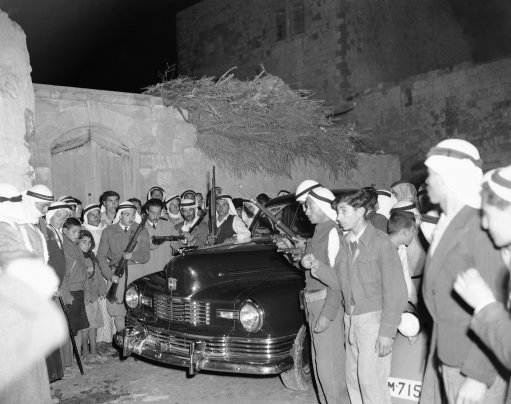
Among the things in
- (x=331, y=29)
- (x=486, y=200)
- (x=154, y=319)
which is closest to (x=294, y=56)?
(x=331, y=29)

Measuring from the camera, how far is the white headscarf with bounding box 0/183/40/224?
3.05 meters

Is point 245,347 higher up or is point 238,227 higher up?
point 238,227

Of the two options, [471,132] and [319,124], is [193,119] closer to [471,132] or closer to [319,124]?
[319,124]

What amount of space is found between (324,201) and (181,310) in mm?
1749

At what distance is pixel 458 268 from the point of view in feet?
7.52

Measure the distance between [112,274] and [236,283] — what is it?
2167 mm

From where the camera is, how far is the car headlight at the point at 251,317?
4125mm

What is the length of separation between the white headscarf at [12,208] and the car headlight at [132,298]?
6.86 feet

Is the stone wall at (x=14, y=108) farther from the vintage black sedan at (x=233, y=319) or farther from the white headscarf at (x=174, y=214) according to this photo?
the white headscarf at (x=174, y=214)

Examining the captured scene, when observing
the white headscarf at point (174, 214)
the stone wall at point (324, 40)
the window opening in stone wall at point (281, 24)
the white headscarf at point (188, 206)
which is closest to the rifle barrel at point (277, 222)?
the white headscarf at point (188, 206)

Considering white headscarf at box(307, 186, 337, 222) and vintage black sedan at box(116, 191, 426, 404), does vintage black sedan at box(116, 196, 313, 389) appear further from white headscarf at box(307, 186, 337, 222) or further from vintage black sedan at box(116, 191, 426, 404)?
white headscarf at box(307, 186, 337, 222)

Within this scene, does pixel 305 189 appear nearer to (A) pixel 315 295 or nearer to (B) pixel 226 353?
(A) pixel 315 295

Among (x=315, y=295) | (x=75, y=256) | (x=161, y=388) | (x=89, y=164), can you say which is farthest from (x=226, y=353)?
(x=89, y=164)

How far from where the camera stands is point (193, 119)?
861 cm
